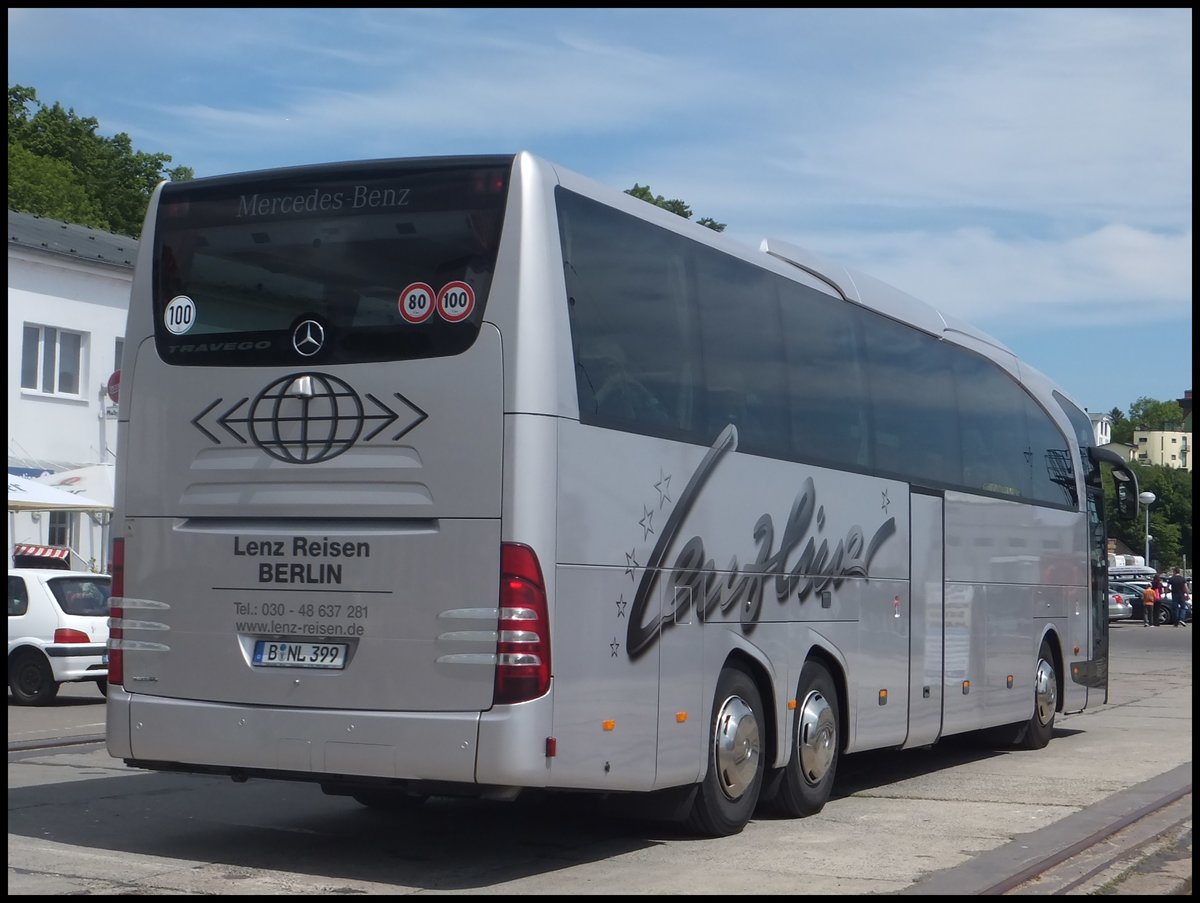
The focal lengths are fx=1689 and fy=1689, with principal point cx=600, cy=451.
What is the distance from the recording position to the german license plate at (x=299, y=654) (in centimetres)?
848

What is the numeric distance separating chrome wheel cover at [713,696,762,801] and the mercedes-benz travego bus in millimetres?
24

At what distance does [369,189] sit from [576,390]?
153 centimetres

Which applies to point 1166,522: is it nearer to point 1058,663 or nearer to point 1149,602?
point 1149,602

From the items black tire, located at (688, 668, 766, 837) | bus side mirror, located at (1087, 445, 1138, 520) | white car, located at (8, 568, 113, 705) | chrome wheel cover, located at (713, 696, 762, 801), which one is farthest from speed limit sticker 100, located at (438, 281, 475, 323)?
white car, located at (8, 568, 113, 705)

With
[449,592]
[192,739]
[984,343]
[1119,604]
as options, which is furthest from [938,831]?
[1119,604]

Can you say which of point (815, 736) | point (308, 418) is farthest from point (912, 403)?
point (308, 418)

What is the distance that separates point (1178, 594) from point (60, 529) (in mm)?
36756

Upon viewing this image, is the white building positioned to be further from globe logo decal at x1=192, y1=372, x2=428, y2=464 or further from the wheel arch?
globe logo decal at x1=192, y1=372, x2=428, y2=464

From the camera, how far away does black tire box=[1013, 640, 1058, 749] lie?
638 inches

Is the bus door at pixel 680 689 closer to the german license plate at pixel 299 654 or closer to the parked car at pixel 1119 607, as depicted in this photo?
the german license plate at pixel 299 654

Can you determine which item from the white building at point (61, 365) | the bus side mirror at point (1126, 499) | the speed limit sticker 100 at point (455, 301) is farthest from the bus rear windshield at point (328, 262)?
the white building at point (61, 365)

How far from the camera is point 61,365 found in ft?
121

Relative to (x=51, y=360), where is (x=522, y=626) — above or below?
below

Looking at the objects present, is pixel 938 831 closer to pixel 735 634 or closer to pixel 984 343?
pixel 735 634
